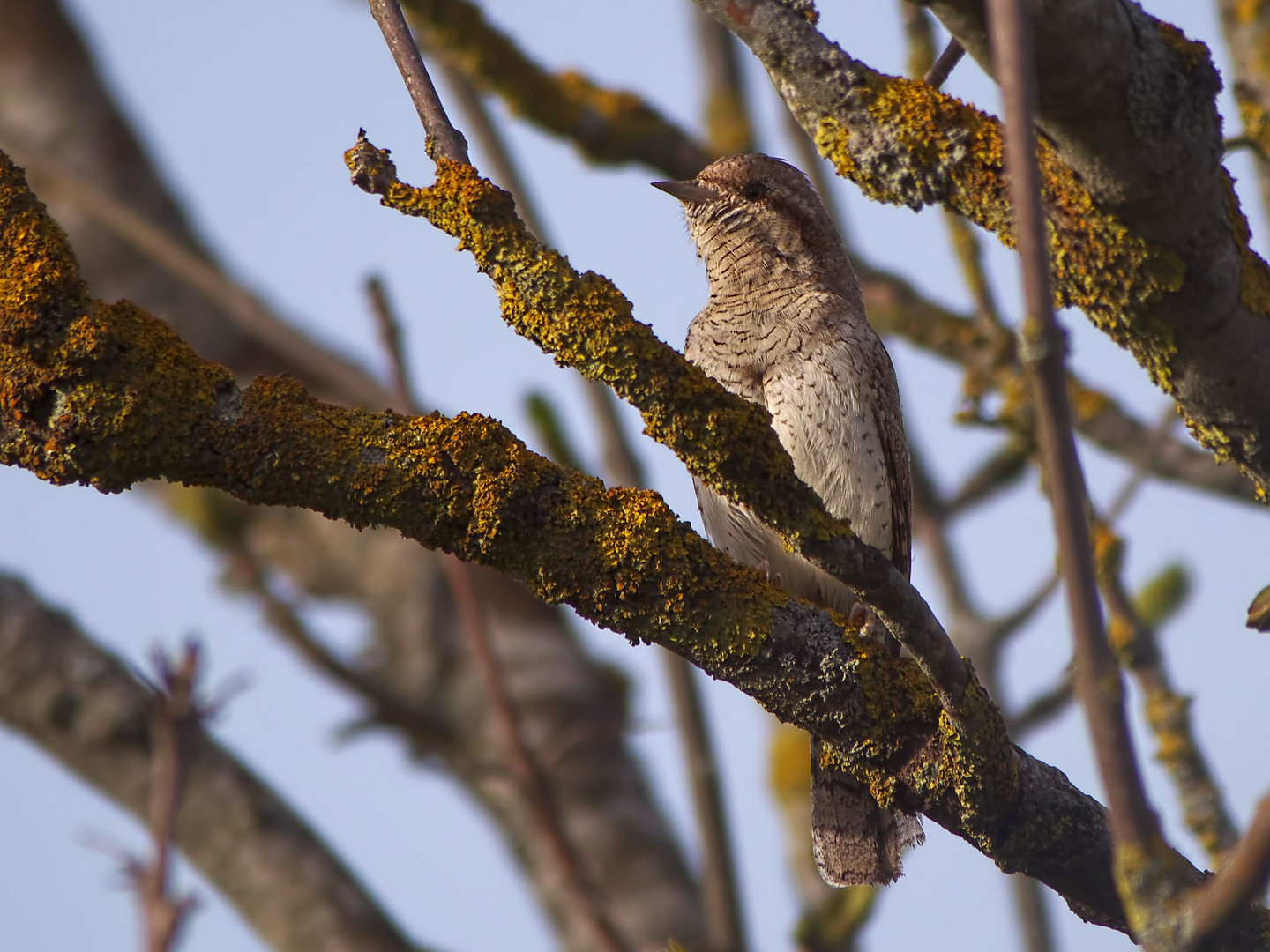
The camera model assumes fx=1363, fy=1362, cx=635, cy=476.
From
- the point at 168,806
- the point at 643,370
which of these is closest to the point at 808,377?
the point at 643,370

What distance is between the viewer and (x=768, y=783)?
279 inches

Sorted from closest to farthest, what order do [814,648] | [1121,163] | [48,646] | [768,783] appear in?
[1121,163] < [814,648] < [48,646] < [768,783]

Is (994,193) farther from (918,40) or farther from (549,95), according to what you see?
(549,95)

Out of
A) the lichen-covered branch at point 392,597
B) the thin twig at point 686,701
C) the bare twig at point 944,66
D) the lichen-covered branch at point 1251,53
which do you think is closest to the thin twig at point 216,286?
the lichen-covered branch at point 392,597

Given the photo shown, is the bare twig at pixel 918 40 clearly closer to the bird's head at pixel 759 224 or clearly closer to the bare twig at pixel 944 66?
the bird's head at pixel 759 224

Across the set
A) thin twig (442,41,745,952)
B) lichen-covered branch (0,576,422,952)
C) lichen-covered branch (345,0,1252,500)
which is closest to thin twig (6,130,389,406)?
thin twig (442,41,745,952)

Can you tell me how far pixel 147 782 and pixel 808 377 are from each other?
2.61 meters

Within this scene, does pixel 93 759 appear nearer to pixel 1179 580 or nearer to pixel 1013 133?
pixel 1013 133

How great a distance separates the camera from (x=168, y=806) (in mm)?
2023

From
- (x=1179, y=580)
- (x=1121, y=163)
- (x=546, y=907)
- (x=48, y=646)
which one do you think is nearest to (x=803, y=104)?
(x=1121, y=163)

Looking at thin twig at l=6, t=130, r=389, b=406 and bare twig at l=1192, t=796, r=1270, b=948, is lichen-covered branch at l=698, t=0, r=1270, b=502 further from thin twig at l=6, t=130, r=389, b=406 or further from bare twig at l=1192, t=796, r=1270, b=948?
thin twig at l=6, t=130, r=389, b=406

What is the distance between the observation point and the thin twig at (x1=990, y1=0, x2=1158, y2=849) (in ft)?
4.88

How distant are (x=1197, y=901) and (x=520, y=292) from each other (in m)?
1.39

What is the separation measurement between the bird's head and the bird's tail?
194cm
